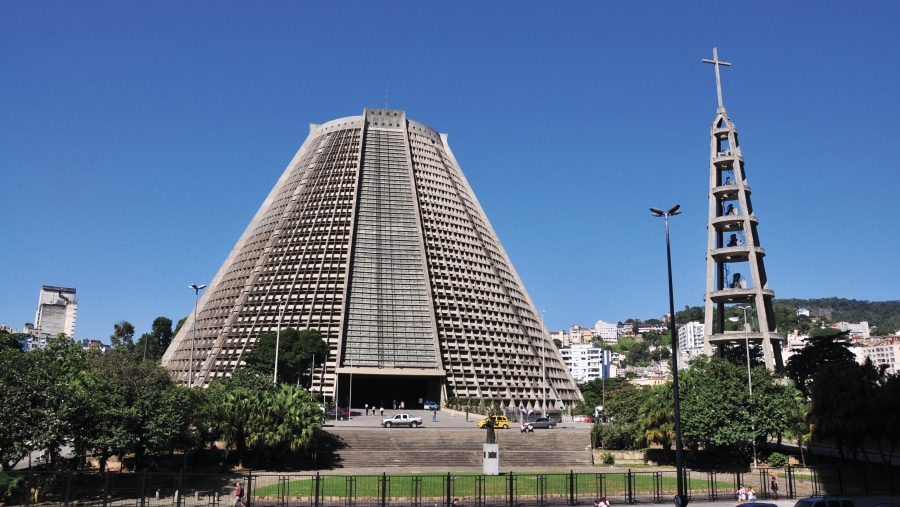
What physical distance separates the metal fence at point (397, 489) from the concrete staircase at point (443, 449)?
7.30 meters

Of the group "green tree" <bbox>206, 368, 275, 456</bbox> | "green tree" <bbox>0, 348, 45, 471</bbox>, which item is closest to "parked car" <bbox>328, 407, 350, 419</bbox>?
"green tree" <bbox>206, 368, 275, 456</bbox>

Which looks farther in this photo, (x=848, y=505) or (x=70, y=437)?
(x=70, y=437)

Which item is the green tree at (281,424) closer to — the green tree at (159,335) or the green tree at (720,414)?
the green tree at (720,414)

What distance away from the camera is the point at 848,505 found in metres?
23.4

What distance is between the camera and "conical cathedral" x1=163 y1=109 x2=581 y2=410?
67.1m

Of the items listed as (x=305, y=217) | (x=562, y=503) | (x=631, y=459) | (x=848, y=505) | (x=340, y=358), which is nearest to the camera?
(x=848, y=505)

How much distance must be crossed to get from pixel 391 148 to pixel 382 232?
1344cm

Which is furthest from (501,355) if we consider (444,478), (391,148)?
(444,478)

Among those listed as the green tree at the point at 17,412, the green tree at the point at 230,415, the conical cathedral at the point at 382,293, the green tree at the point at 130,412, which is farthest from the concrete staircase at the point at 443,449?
the conical cathedral at the point at 382,293

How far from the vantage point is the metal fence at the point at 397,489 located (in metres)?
26.5

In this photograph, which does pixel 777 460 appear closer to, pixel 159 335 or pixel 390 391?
pixel 390 391

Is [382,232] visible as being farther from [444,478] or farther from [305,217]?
[444,478]

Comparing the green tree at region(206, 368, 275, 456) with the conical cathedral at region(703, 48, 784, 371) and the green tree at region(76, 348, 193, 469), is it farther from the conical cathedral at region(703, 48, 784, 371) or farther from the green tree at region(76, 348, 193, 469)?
the conical cathedral at region(703, 48, 784, 371)

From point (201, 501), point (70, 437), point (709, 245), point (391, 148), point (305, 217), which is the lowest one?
point (201, 501)
